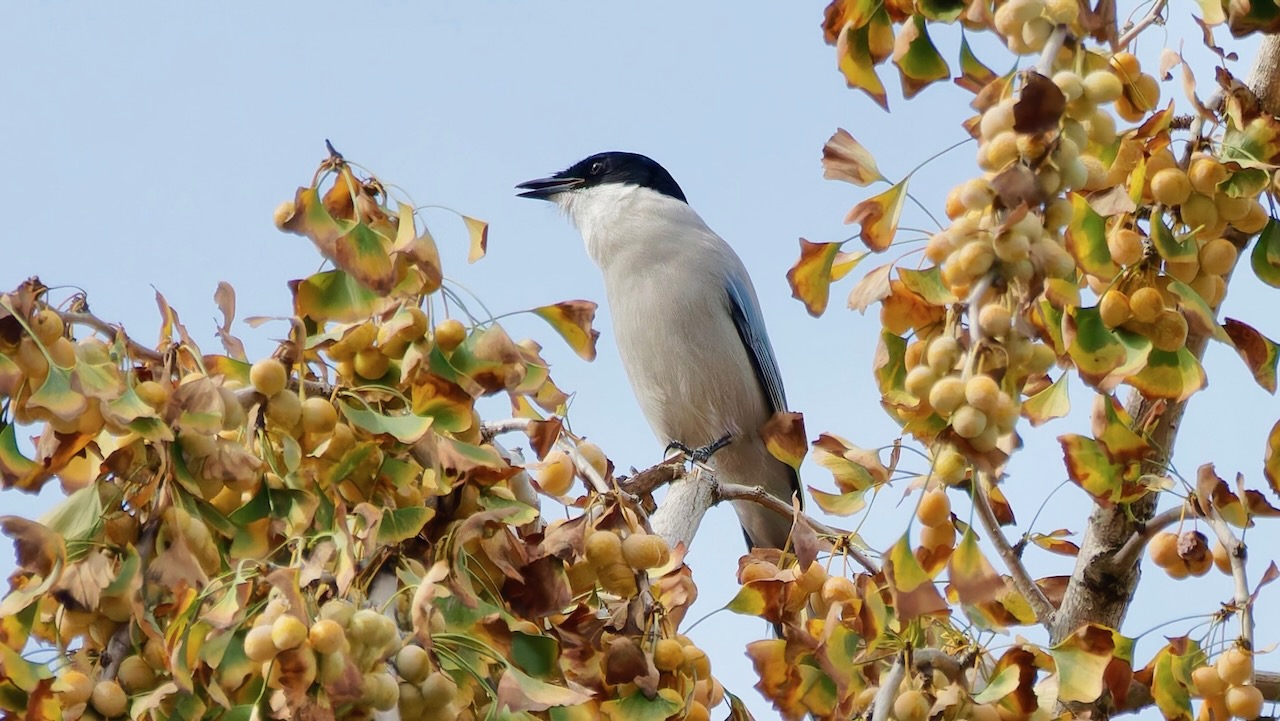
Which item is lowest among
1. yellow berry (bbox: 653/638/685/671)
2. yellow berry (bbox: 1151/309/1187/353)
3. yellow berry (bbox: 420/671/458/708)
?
yellow berry (bbox: 420/671/458/708)

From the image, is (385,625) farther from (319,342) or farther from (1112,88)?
(1112,88)

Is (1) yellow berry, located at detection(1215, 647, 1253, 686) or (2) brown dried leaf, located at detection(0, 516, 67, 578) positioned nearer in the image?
(2) brown dried leaf, located at detection(0, 516, 67, 578)

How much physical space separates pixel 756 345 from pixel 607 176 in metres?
1.17

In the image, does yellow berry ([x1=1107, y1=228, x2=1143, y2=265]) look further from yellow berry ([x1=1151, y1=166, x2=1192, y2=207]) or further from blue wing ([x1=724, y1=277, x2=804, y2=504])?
blue wing ([x1=724, y1=277, x2=804, y2=504])

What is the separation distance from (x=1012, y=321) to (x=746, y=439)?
16.2ft

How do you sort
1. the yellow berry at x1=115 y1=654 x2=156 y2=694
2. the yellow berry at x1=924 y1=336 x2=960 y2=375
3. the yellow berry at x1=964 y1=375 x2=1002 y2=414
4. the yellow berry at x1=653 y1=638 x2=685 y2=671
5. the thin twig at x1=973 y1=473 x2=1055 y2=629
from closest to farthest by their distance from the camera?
the yellow berry at x1=964 y1=375 x2=1002 y2=414
the yellow berry at x1=924 y1=336 x2=960 y2=375
the yellow berry at x1=115 y1=654 x2=156 y2=694
the yellow berry at x1=653 y1=638 x2=685 y2=671
the thin twig at x1=973 y1=473 x2=1055 y2=629

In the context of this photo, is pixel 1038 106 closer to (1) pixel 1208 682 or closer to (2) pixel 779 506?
(1) pixel 1208 682

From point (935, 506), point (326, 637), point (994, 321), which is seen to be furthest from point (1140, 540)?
point (326, 637)

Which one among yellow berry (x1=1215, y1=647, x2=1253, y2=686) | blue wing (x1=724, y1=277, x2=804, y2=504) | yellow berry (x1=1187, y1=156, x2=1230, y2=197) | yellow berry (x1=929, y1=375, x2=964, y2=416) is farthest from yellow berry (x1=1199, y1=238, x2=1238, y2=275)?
blue wing (x1=724, y1=277, x2=804, y2=504)

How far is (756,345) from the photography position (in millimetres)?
6602

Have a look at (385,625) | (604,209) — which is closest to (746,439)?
(604,209)

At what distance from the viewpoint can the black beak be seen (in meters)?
7.09

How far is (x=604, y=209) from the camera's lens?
678 centimetres

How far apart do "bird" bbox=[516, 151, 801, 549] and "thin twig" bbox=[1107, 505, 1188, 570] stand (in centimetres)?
312
